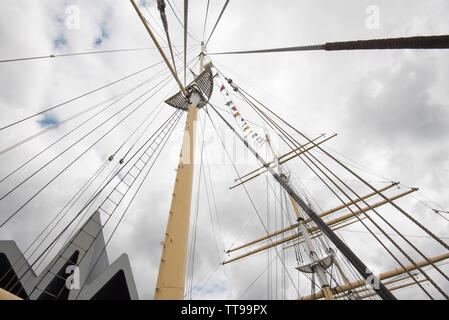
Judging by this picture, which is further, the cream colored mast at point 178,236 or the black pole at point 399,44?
the cream colored mast at point 178,236

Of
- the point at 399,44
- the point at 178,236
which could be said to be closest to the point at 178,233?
the point at 178,236

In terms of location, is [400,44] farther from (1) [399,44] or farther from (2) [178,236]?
(2) [178,236]

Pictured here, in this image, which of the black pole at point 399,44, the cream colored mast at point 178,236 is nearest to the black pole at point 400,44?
the black pole at point 399,44

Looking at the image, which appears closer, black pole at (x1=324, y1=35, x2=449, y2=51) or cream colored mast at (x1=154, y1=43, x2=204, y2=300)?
black pole at (x1=324, y1=35, x2=449, y2=51)

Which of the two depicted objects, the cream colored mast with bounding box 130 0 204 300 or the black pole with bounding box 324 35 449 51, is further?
the cream colored mast with bounding box 130 0 204 300

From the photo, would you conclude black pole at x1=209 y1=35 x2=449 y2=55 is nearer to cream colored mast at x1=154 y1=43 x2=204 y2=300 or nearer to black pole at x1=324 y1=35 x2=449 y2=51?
black pole at x1=324 y1=35 x2=449 y2=51

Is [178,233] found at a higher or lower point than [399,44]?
higher

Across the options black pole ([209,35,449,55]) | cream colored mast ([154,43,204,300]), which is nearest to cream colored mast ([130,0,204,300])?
cream colored mast ([154,43,204,300])

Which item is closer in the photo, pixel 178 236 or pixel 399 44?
pixel 399 44

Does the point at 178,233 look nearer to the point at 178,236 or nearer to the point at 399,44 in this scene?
the point at 178,236

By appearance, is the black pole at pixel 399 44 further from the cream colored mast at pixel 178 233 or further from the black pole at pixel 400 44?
the cream colored mast at pixel 178 233

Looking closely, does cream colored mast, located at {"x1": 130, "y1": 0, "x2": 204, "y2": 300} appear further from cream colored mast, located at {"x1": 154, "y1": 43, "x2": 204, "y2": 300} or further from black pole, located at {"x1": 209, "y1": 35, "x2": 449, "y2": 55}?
black pole, located at {"x1": 209, "y1": 35, "x2": 449, "y2": 55}
